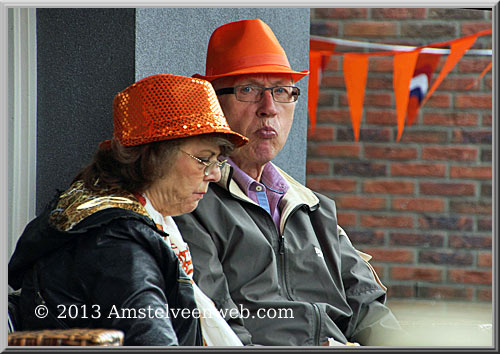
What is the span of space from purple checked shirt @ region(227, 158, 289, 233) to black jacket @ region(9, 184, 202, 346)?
782mm

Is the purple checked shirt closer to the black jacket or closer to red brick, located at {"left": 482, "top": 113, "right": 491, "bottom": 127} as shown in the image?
the black jacket

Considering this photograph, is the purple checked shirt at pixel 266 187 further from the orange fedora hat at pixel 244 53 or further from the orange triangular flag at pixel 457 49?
the orange triangular flag at pixel 457 49

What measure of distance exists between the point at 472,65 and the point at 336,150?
1005 millimetres

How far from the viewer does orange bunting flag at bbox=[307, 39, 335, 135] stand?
16.3 ft

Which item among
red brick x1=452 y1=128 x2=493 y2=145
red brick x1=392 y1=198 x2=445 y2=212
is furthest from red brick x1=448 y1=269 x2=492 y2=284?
red brick x1=452 y1=128 x2=493 y2=145

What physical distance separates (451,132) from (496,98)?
2.81m

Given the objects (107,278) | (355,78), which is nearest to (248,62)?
(107,278)

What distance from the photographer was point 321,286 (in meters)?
2.71

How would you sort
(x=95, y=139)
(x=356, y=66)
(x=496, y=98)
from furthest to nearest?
(x=356, y=66), (x=95, y=139), (x=496, y=98)

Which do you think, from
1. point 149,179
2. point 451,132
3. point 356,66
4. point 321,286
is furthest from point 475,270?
point 149,179

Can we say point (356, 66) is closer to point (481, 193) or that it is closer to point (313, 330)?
point (481, 193)

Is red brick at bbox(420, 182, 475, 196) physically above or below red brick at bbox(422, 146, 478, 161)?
below

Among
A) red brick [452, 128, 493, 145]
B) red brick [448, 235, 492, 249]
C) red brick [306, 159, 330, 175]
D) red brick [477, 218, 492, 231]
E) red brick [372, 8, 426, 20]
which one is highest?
red brick [372, 8, 426, 20]

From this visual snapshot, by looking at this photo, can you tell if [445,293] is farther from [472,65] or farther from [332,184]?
[472,65]
